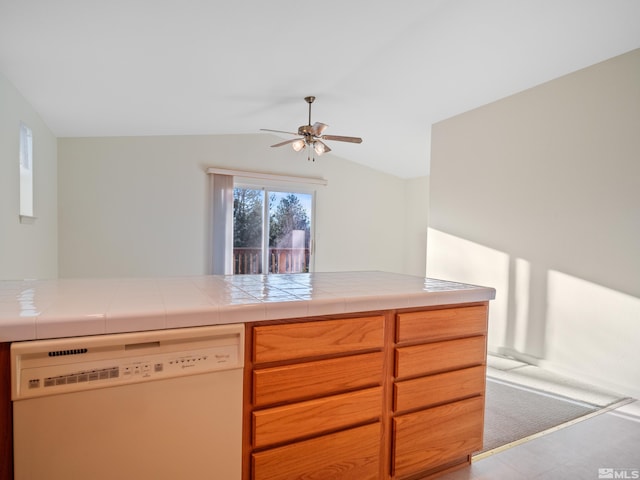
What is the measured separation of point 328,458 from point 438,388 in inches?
22.0

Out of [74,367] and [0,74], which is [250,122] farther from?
[74,367]

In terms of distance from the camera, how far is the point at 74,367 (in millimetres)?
951

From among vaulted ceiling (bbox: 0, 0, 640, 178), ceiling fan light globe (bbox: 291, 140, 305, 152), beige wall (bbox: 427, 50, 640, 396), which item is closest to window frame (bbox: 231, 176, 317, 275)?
vaulted ceiling (bbox: 0, 0, 640, 178)

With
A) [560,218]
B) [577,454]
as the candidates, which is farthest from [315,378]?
[560,218]

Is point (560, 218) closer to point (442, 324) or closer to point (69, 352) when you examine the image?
point (442, 324)

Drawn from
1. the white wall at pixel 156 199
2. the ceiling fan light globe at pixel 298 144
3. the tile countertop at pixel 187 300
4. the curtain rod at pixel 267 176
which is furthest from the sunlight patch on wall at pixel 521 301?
the curtain rod at pixel 267 176

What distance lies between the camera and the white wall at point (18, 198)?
256cm

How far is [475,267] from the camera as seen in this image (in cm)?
375

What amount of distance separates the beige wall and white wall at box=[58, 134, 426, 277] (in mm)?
2312

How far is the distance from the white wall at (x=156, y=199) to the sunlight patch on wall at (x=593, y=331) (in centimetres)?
337

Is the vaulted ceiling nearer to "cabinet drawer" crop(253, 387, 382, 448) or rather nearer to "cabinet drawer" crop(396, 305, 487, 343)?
"cabinet drawer" crop(396, 305, 487, 343)

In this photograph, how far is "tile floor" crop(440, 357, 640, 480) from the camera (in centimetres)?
173

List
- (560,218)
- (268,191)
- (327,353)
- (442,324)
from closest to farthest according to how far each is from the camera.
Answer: (327,353), (442,324), (560,218), (268,191)

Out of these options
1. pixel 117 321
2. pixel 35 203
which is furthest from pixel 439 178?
pixel 35 203
